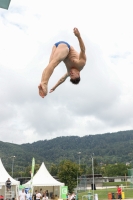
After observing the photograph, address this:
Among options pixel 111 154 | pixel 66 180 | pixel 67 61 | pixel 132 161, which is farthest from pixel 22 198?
pixel 111 154

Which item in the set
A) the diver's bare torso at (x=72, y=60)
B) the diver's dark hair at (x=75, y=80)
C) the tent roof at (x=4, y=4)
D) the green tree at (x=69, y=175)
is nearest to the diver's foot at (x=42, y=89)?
the diver's dark hair at (x=75, y=80)

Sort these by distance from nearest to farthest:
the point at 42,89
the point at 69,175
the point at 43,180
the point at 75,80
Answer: the point at 42,89 → the point at 75,80 → the point at 43,180 → the point at 69,175

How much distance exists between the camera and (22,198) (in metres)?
18.2

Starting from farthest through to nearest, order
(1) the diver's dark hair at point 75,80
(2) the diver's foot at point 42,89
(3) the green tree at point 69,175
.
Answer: (3) the green tree at point 69,175 < (1) the diver's dark hair at point 75,80 < (2) the diver's foot at point 42,89

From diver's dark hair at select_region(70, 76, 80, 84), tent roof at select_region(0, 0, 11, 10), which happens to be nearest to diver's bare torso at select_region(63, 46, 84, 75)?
diver's dark hair at select_region(70, 76, 80, 84)

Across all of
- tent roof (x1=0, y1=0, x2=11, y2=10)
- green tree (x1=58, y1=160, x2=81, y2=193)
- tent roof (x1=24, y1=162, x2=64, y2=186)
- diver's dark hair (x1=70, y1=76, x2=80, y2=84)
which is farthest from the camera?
green tree (x1=58, y1=160, x2=81, y2=193)

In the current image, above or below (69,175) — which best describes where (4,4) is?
above

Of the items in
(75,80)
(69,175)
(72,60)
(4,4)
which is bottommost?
(69,175)

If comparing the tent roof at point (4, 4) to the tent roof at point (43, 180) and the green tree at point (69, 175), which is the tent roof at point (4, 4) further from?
the green tree at point (69, 175)

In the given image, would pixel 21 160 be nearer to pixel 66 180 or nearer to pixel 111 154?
pixel 111 154

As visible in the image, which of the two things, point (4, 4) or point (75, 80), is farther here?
point (4, 4)

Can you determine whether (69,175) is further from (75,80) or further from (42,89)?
(42,89)

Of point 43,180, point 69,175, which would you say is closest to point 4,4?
point 43,180

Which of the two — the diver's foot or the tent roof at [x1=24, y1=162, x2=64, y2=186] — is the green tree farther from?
the diver's foot
